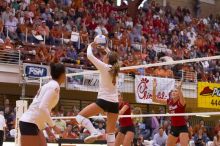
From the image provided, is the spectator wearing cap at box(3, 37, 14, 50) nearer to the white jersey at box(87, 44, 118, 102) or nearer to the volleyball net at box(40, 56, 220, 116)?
the volleyball net at box(40, 56, 220, 116)

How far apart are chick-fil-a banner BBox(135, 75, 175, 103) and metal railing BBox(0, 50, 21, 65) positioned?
3.98m

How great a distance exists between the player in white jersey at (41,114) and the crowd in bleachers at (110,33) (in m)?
10.8

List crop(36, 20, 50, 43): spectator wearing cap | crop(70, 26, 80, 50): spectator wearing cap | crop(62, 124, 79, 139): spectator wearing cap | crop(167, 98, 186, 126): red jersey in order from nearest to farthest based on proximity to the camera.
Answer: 1. crop(167, 98, 186, 126): red jersey
2. crop(62, 124, 79, 139): spectator wearing cap
3. crop(36, 20, 50, 43): spectator wearing cap
4. crop(70, 26, 80, 50): spectator wearing cap

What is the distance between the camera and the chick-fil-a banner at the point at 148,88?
17.1 m

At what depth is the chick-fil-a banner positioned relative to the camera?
17125 millimetres

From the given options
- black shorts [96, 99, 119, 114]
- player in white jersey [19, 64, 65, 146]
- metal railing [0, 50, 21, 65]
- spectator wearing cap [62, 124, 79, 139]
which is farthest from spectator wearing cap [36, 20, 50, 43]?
player in white jersey [19, 64, 65, 146]

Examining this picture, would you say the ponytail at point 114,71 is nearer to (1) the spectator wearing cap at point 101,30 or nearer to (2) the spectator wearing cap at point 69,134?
(2) the spectator wearing cap at point 69,134

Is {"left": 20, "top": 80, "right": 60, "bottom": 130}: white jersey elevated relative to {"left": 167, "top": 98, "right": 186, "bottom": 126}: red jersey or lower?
elevated

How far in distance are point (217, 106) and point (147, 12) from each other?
9.90m

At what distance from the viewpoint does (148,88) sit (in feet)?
57.2

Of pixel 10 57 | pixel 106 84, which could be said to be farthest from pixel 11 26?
pixel 106 84

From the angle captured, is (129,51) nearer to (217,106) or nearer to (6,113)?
(217,106)

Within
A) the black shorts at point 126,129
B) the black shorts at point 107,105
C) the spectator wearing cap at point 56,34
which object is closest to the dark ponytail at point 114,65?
the black shorts at point 107,105

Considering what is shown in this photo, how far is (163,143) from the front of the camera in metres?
14.0
